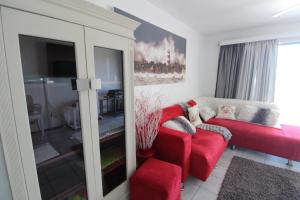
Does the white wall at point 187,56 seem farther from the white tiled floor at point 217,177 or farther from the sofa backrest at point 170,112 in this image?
the white tiled floor at point 217,177

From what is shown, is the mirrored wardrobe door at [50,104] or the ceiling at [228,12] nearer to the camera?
the mirrored wardrobe door at [50,104]

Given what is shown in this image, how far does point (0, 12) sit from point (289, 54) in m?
4.08

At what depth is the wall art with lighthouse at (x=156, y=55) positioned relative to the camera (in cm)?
188

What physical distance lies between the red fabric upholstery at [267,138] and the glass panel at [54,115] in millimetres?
2539

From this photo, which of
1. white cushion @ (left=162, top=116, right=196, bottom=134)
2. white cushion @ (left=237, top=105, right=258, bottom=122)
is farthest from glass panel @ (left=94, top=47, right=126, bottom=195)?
white cushion @ (left=237, top=105, right=258, bottom=122)

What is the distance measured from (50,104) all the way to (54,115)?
77mm

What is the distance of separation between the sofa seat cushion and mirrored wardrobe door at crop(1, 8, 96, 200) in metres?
1.22

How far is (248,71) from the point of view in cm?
324

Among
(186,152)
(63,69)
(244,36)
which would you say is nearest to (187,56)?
(244,36)

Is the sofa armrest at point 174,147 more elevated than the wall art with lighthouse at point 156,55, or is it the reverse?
the wall art with lighthouse at point 156,55

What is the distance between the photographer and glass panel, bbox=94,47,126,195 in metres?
1.14

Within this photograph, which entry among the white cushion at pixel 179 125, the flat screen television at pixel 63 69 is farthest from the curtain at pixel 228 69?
the flat screen television at pixel 63 69

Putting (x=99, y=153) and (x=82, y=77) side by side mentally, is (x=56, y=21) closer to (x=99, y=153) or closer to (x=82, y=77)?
(x=82, y=77)

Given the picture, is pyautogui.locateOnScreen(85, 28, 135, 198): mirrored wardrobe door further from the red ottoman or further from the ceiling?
the ceiling
